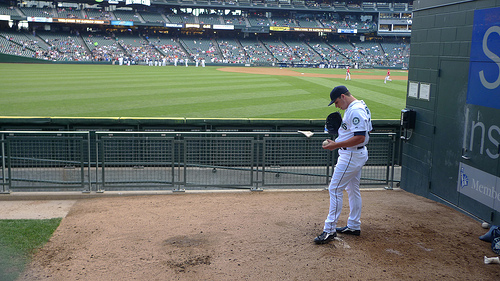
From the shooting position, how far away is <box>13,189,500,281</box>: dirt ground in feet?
15.0

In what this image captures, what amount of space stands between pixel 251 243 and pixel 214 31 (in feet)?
235

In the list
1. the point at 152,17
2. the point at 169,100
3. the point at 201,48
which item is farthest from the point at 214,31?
the point at 169,100

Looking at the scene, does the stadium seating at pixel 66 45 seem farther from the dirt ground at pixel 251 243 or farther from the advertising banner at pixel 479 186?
the advertising banner at pixel 479 186

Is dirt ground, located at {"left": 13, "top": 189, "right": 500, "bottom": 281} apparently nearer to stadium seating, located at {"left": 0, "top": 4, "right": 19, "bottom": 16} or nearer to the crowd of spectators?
the crowd of spectators

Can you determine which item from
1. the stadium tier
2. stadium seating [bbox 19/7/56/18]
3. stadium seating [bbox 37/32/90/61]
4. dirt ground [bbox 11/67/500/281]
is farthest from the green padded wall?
stadium seating [bbox 19/7/56/18]

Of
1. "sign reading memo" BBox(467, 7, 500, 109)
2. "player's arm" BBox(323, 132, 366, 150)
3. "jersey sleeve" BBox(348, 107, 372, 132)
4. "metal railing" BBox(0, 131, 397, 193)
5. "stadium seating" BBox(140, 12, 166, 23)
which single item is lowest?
"metal railing" BBox(0, 131, 397, 193)

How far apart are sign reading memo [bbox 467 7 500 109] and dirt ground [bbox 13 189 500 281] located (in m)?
1.89

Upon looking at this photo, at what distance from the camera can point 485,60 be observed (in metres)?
6.20

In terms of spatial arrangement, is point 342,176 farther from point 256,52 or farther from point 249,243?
point 256,52

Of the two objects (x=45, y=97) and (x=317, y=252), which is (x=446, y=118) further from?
(x=45, y=97)

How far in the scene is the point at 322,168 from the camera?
8508mm

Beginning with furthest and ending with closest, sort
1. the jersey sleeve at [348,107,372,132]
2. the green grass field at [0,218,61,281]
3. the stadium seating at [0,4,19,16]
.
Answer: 1. the stadium seating at [0,4,19,16]
2. the jersey sleeve at [348,107,372,132]
3. the green grass field at [0,218,61,281]

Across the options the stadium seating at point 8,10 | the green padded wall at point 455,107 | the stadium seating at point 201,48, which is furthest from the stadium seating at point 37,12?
the green padded wall at point 455,107

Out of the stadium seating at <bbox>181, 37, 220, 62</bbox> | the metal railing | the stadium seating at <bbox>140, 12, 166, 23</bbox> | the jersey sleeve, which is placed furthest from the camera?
the stadium seating at <bbox>140, 12, 166, 23</bbox>
